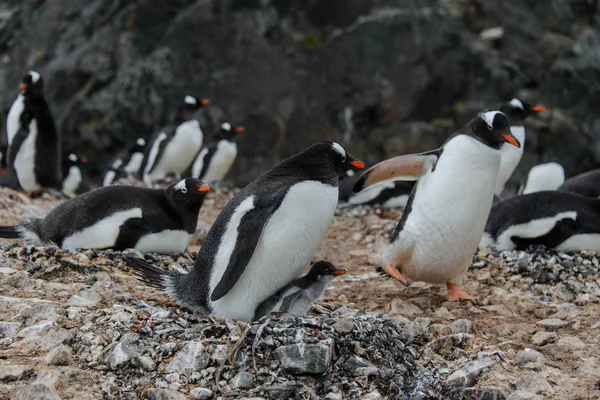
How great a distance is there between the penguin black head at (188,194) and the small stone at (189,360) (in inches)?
87.8

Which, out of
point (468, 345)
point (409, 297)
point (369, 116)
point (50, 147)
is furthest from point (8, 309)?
point (369, 116)

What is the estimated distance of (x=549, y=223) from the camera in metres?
5.64

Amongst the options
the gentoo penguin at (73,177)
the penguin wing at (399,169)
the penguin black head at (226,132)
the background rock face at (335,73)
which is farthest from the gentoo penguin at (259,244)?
the background rock face at (335,73)

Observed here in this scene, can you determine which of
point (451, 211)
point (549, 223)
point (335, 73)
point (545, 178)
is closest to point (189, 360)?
point (451, 211)

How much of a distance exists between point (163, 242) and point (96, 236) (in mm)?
451

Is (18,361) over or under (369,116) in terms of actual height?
over

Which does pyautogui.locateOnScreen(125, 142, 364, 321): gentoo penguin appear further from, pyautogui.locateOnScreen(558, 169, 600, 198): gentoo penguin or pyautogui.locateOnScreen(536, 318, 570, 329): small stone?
pyautogui.locateOnScreen(558, 169, 600, 198): gentoo penguin

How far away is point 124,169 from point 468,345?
30.7 feet

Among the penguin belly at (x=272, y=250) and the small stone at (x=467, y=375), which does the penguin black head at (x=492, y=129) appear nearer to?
the penguin belly at (x=272, y=250)

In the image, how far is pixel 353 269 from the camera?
5977 millimetres

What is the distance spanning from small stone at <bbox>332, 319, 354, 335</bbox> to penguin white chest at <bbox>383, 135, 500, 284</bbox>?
161 centimetres

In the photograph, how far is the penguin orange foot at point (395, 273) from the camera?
4.82m

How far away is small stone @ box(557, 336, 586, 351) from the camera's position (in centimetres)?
387

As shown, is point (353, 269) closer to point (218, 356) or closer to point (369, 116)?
point (218, 356)
